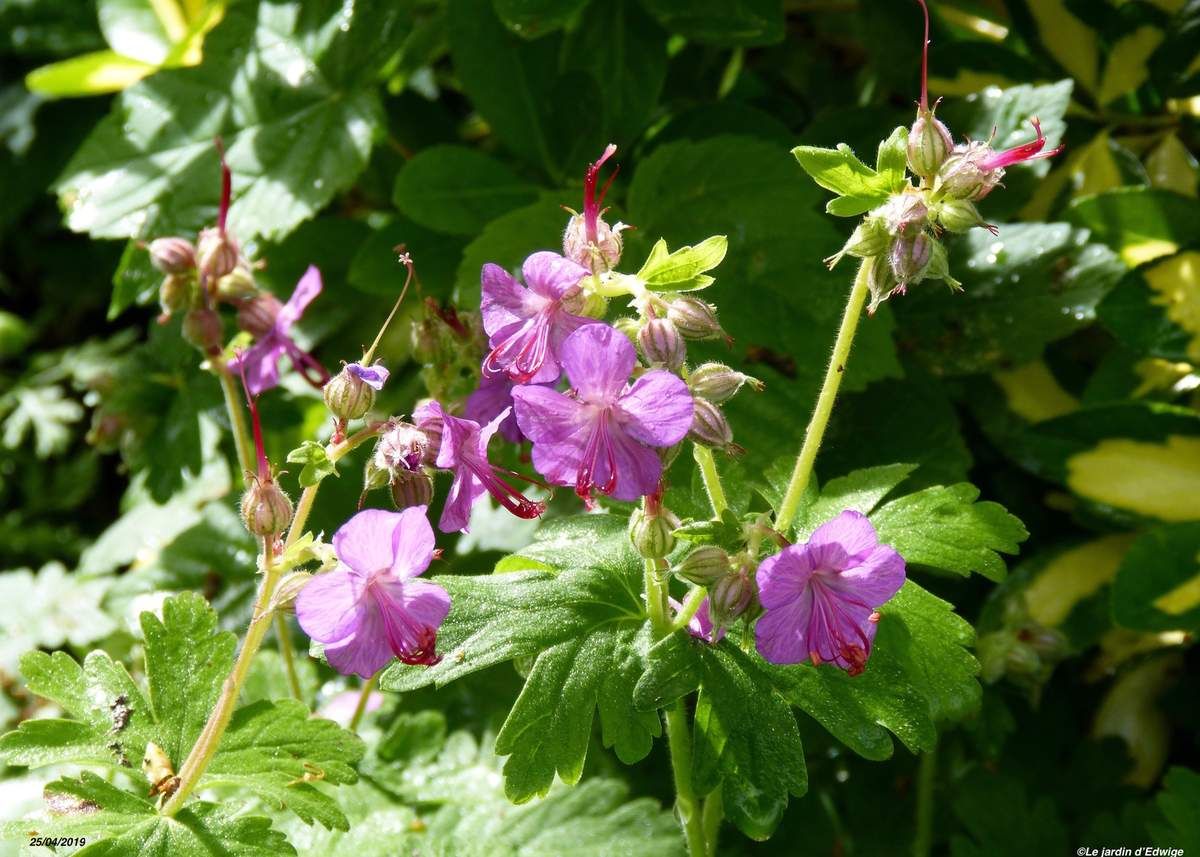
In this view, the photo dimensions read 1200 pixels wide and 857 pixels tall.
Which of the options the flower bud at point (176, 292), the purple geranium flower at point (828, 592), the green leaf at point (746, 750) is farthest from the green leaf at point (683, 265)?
the flower bud at point (176, 292)

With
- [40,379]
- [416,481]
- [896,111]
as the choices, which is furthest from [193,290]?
[40,379]

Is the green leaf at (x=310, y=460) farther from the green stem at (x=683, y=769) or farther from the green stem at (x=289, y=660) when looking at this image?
the green stem at (x=289, y=660)

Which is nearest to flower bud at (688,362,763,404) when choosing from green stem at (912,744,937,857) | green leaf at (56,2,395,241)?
green stem at (912,744,937,857)

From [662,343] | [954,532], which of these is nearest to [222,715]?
[662,343]

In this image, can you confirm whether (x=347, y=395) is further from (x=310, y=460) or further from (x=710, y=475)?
(x=710, y=475)

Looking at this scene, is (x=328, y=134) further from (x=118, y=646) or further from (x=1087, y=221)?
(x=1087, y=221)

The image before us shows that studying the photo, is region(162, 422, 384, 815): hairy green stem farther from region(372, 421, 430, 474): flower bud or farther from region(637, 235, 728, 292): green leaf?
region(637, 235, 728, 292): green leaf
